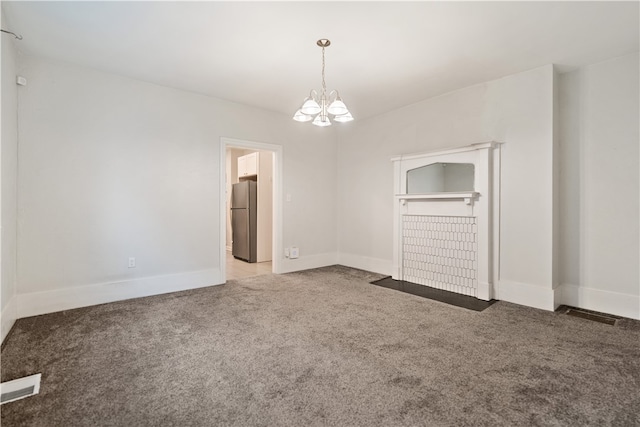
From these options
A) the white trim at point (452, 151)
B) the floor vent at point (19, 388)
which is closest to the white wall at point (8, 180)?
the floor vent at point (19, 388)

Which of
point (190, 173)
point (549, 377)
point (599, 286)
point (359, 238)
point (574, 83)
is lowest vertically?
point (549, 377)

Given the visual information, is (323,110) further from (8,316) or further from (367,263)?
(8,316)

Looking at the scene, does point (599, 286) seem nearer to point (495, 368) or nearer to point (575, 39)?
point (495, 368)

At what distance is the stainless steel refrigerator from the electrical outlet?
3.91ft

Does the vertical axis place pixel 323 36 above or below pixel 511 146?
above

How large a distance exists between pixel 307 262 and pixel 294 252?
0.32 m

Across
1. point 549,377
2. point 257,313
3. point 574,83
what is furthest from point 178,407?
point 574,83

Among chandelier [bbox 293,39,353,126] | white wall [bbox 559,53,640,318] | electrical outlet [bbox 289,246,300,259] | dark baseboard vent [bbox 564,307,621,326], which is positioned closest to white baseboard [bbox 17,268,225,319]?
electrical outlet [bbox 289,246,300,259]

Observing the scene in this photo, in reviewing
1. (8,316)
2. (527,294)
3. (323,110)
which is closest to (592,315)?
(527,294)

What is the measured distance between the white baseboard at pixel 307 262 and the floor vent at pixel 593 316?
335 cm

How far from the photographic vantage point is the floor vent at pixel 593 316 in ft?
9.34

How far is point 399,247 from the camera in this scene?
4.41 meters

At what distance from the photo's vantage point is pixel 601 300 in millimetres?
3092

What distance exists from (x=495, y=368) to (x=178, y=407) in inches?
77.0
